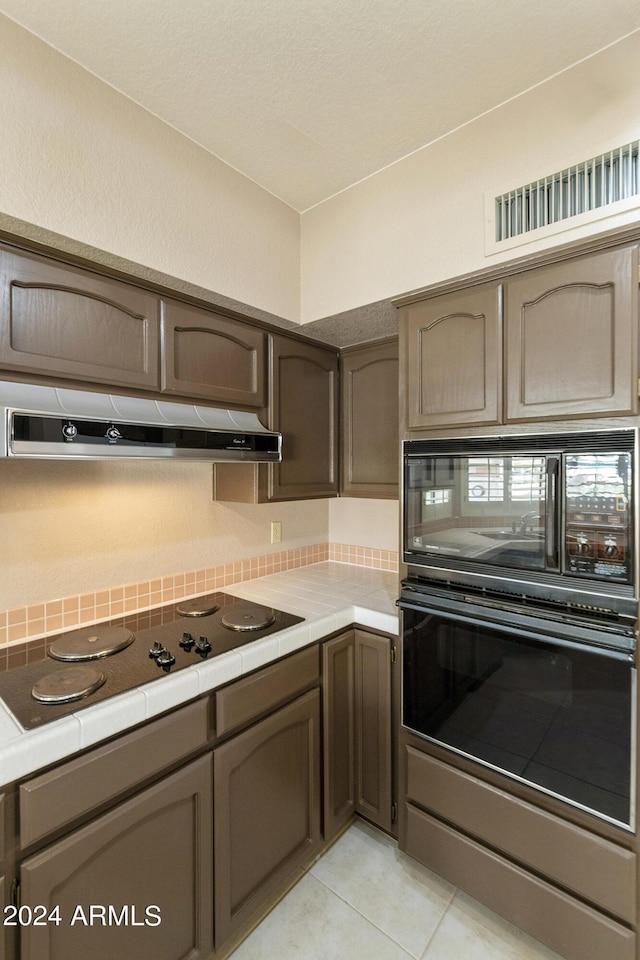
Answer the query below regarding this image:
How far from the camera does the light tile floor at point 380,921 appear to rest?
143cm

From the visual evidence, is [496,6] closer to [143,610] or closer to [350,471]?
[350,471]

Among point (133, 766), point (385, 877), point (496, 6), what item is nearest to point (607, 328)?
point (496, 6)

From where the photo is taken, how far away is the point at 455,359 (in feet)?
5.15

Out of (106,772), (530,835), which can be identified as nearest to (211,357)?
(106,772)

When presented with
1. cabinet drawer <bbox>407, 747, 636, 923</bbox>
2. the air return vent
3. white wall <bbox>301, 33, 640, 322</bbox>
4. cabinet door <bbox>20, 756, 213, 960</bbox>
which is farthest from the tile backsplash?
the air return vent

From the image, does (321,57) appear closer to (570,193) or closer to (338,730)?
(570,193)

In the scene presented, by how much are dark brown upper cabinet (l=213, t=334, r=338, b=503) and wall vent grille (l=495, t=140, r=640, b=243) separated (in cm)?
100

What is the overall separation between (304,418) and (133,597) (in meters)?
1.10

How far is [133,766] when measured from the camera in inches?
45.3

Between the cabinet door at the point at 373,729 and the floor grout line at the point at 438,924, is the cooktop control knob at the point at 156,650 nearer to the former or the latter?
the cabinet door at the point at 373,729

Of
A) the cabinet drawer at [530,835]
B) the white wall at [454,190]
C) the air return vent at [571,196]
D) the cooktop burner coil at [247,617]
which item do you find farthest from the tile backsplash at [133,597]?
the air return vent at [571,196]

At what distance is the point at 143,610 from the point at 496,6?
7.32 feet

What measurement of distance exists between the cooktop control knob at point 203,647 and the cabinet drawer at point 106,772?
147 millimetres

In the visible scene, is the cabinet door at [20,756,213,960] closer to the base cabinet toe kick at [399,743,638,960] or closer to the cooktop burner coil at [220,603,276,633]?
the cooktop burner coil at [220,603,276,633]
